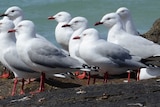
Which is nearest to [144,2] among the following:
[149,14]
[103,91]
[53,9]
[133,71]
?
[149,14]

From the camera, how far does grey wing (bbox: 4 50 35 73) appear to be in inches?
403

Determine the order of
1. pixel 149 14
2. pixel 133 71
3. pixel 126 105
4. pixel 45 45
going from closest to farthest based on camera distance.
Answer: pixel 126 105, pixel 45 45, pixel 133 71, pixel 149 14

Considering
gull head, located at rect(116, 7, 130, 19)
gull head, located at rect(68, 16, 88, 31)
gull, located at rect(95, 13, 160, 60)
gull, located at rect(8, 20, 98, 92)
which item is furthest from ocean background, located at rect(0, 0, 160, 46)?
gull, located at rect(8, 20, 98, 92)

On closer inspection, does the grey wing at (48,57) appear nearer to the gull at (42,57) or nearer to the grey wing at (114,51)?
the gull at (42,57)

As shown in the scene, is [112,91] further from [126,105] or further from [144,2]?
[144,2]

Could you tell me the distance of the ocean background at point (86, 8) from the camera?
2676 centimetres

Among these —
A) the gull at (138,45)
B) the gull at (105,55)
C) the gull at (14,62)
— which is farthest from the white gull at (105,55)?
the gull at (14,62)

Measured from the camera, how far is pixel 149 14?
28.1m

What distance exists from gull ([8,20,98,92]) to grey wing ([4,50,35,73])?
0.88ft

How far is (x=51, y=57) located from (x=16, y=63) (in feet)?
2.15

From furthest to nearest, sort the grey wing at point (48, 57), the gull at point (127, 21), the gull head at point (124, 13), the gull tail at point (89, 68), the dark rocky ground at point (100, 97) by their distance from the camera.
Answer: the gull head at point (124, 13) < the gull at point (127, 21) < the gull tail at point (89, 68) < the grey wing at point (48, 57) < the dark rocky ground at point (100, 97)

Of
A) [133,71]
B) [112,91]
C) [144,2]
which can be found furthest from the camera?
[144,2]

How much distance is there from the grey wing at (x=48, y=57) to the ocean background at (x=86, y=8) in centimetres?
1540

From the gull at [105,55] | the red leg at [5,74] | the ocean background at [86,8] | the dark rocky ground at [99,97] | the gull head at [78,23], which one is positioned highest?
the ocean background at [86,8]
